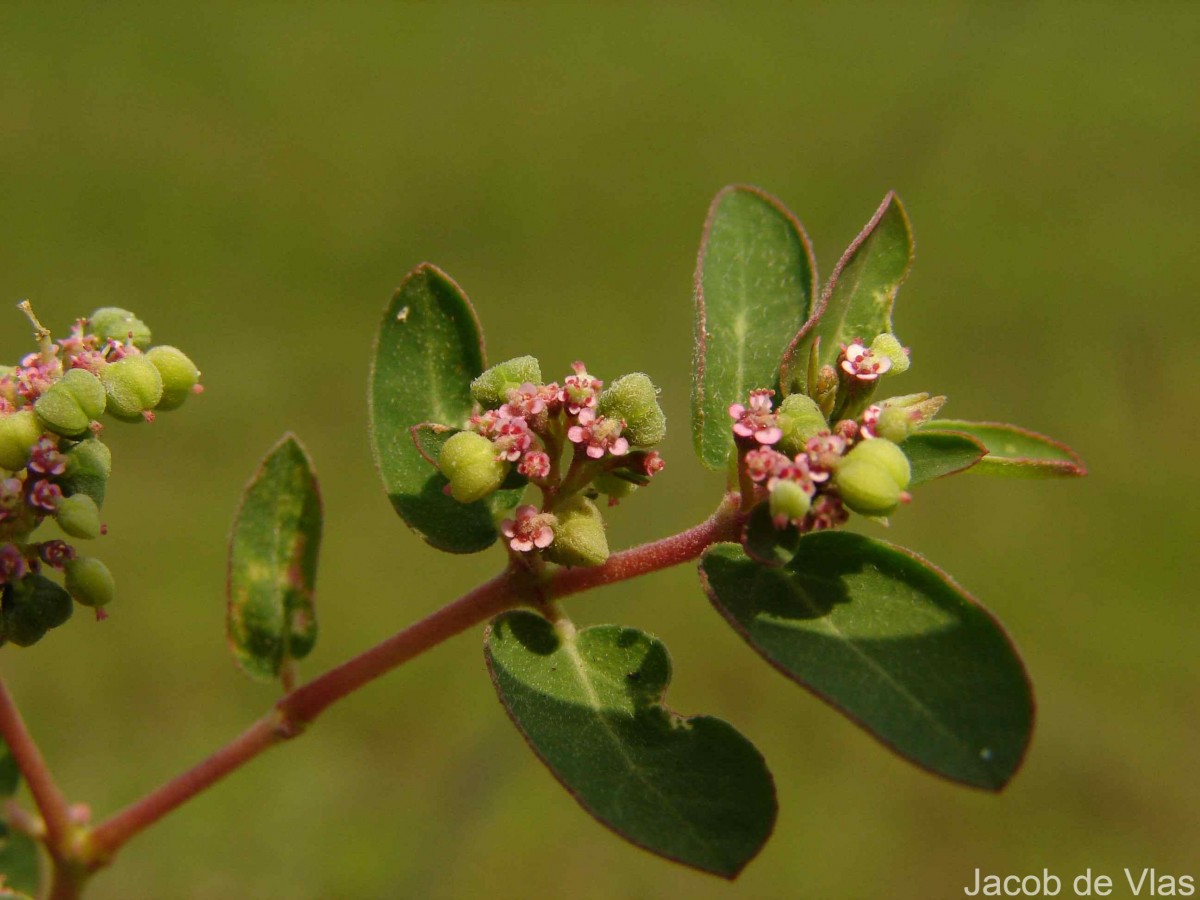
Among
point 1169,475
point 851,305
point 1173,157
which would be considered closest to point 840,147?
point 1173,157

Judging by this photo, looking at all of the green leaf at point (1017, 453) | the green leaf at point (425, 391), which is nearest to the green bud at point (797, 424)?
the green leaf at point (1017, 453)

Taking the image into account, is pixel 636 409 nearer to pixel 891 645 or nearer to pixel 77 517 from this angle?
pixel 891 645

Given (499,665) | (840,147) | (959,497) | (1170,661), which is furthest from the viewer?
(840,147)

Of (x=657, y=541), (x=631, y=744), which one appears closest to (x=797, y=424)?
(x=657, y=541)

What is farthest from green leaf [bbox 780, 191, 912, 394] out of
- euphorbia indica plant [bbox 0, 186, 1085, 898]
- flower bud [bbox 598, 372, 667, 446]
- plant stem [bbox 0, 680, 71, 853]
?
plant stem [bbox 0, 680, 71, 853]

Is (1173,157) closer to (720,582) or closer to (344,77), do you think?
(344,77)

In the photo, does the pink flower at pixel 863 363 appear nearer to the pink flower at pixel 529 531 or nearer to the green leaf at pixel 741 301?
the green leaf at pixel 741 301
